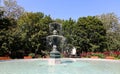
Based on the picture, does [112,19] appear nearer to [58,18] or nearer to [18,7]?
[58,18]

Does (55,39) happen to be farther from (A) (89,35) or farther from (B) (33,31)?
(A) (89,35)

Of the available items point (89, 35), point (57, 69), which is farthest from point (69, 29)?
point (57, 69)

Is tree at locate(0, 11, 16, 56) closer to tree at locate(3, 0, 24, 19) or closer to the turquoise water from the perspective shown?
the turquoise water

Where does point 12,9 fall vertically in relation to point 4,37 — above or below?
above

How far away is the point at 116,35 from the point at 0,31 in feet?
69.0

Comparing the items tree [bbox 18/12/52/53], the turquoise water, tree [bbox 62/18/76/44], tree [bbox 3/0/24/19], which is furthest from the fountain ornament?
tree [bbox 3/0/24/19]

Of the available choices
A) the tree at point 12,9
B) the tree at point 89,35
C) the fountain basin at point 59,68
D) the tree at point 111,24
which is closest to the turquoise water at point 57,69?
the fountain basin at point 59,68

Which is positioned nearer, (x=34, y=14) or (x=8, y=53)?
(x=8, y=53)

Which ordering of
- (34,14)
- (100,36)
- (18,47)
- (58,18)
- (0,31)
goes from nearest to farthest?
(0,31), (18,47), (34,14), (100,36), (58,18)

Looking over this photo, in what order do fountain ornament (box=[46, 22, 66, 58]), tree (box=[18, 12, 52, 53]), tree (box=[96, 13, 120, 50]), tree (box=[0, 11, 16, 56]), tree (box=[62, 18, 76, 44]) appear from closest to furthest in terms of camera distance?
fountain ornament (box=[46, 22, 66, 58])
tree (box=[0, 11, 16, 56])
tree (box=[18, 12, 52, 53])
tree (box=[62, 18, 76, 44])
tree (box=[96, 13, 120, 50])

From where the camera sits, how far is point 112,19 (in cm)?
3894

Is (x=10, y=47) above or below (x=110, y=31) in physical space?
below

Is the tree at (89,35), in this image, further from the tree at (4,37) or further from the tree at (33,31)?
the tree at (4,37)

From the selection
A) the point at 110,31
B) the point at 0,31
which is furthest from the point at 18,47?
the point at 110,31
